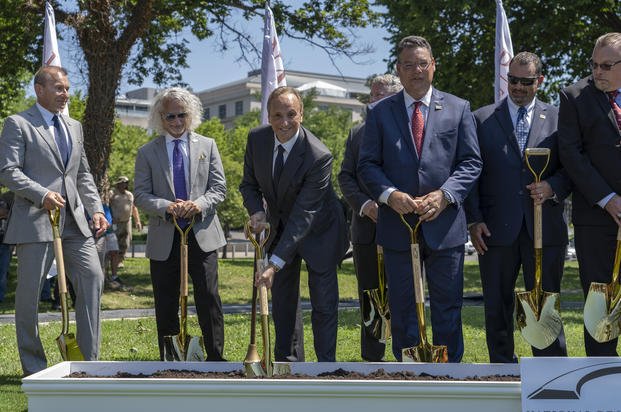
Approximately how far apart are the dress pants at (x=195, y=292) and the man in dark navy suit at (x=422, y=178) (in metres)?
1.59

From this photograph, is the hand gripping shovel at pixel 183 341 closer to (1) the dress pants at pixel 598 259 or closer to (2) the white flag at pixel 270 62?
(1) the dress pants at pixel 598 259

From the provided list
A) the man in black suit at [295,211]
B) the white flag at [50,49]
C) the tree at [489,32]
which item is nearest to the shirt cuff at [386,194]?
the man in black suit at [295,211]

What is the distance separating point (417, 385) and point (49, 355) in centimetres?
467

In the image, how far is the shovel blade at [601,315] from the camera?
16.5 ft

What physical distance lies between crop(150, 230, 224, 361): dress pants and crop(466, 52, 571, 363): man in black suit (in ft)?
6.62

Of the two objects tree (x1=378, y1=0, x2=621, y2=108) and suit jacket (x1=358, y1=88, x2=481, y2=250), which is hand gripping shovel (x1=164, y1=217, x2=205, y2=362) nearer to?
suit jacket (x1=358, y1=88, x2=481, y2=250)

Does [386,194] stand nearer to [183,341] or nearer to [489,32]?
[183,341]

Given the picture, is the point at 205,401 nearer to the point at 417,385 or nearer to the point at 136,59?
the point at 417,385

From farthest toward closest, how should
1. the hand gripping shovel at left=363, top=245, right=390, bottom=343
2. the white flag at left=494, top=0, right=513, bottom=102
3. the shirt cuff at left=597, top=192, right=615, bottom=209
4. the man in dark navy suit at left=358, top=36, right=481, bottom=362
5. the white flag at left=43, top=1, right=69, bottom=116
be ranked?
the white flag at left=43, top=1, right=69, bottom=116, the white flag at left=494, top=0, right=513, bottom=102, the hand gripping shovel at left=363, top=245, right=390, bottom=343, the man in dark navy suit at left=358, top=36, right=481, bottom=362, the shirt cuff at left=597, top=192, right=615, bottom=209

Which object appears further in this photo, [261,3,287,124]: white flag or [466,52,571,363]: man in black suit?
[261,3,287,124]: white flag

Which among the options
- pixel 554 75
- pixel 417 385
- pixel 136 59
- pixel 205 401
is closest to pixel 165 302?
pixel 205 401

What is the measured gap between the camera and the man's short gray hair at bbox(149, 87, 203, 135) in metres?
6.43

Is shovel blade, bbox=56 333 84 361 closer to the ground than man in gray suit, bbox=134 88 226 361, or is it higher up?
closer to the ground

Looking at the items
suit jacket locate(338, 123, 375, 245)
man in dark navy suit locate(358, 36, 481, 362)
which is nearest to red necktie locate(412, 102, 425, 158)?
man in dark navy suit locate(358, 36, 481, 362)
